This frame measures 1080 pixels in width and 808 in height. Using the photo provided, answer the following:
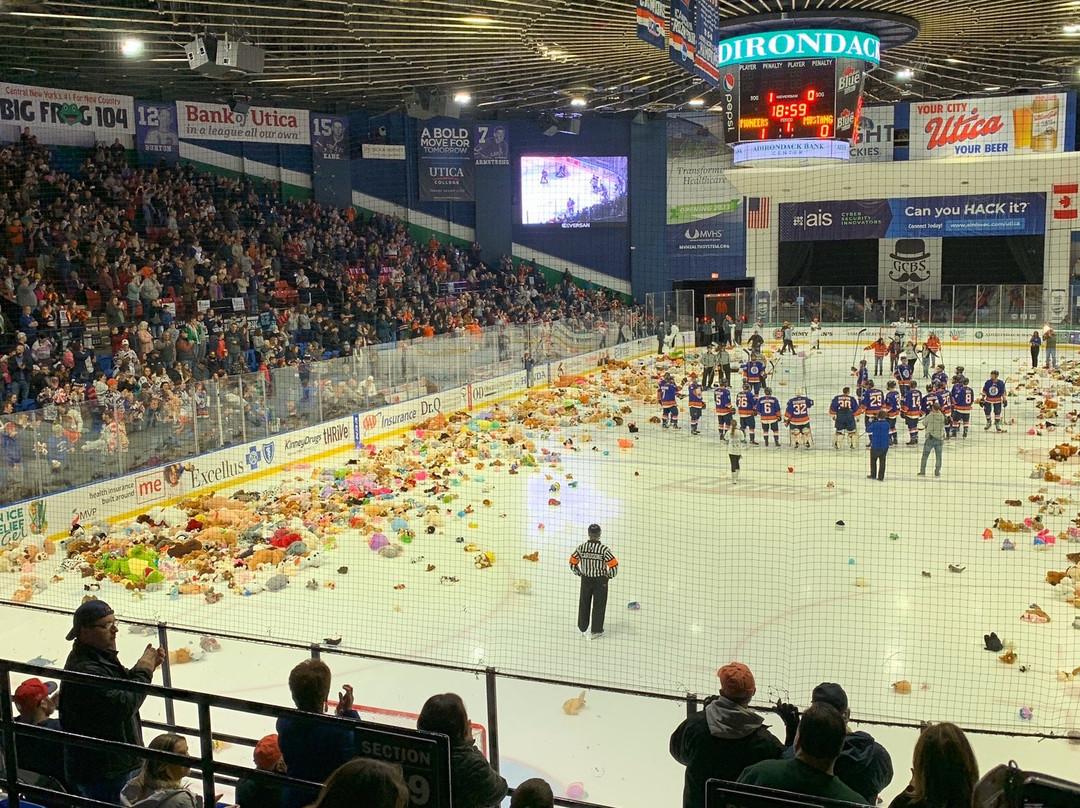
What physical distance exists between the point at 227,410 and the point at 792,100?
966cm

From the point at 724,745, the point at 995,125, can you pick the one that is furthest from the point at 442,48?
the point at 995,125

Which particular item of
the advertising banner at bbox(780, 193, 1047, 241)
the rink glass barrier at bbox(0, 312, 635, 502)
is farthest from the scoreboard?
the advertising banner at bbox(780, 193, 1047, 241)

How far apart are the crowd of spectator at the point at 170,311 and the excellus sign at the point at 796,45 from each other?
758 cm

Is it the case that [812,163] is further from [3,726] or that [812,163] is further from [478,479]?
[3,726]

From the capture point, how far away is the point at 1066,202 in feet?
98.5

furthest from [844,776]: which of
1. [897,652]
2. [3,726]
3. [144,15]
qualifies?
[144,15]

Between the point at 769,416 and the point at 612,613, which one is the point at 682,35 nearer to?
the point at 612,613

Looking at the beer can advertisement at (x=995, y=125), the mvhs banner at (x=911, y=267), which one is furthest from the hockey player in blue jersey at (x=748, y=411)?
the mvhs banner at (x=911, y=267)

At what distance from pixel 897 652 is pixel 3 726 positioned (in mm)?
6635

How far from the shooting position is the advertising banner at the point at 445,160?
89.7ft

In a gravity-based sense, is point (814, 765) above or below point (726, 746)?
above

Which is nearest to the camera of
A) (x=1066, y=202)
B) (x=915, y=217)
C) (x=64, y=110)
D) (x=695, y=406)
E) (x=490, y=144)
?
(x=695, y=406)

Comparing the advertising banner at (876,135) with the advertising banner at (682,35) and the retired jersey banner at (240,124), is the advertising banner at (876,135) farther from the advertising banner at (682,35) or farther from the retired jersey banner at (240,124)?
the advertising banner at (682,35)

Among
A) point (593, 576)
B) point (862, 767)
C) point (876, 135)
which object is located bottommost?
point (593, 576)
